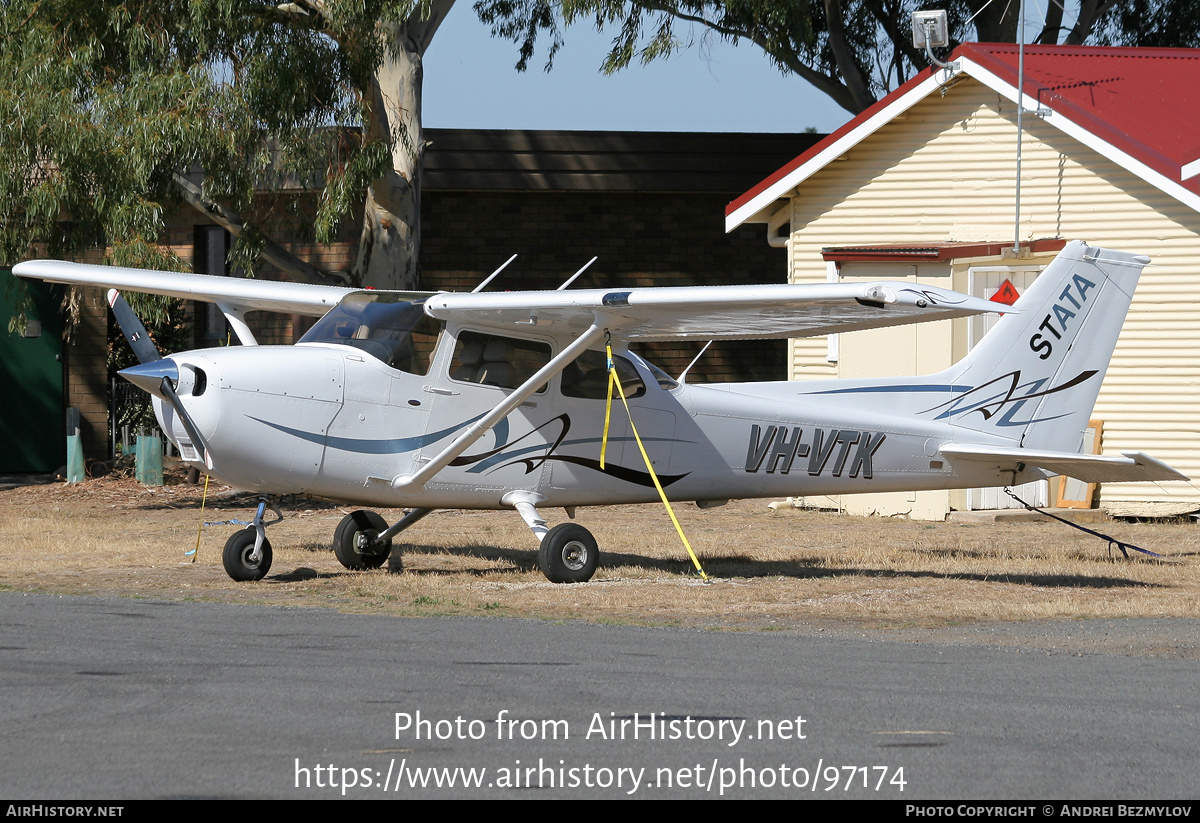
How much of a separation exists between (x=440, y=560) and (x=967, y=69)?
29.8ft

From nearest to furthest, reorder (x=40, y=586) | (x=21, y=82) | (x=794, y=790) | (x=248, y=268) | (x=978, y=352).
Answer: (x=794, y=790), (x=40, y=586), (x=978, y=352), (x=21, y=82), (x=248, y=268)

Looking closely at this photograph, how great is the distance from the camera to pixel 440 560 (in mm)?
11461

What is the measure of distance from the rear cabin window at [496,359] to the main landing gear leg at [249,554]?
175cm

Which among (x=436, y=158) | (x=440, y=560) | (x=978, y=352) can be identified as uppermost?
(x=436, y=158)

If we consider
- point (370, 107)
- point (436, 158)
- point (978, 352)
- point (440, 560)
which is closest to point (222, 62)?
point (370, 107)

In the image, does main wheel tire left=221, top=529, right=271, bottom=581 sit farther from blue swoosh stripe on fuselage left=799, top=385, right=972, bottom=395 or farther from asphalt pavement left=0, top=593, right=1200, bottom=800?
blue swoosh stripe on fuselage left=799, top=385, right=972, bottom=395

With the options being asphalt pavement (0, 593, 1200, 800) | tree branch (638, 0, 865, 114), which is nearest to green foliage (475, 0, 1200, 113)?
tree branch (638, 0, 865, 114)

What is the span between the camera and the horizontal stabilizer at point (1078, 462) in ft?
32.2

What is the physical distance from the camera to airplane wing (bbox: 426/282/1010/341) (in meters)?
8.40

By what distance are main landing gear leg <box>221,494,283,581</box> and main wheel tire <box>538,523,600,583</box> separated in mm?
1912

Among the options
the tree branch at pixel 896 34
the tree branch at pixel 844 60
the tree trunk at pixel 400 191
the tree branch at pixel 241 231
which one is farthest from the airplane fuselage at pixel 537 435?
the tree branch at pixel 896 34

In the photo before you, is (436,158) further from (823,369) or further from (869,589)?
(869,589)

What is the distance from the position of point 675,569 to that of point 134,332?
14.8 feet

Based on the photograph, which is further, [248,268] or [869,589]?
[248,268]
